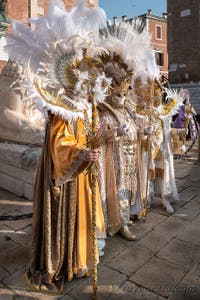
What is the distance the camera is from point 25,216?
4312 millimetres

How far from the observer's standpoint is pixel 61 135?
8.23 feet

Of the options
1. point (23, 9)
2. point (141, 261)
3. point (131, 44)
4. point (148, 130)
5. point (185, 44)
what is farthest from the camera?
point (185, 44)

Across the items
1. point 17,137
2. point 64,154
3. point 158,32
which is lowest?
point 64,154

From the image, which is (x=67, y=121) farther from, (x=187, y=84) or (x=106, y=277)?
(x=187, y=84)

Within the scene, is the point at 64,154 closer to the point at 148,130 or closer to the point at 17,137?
the point at 148,130

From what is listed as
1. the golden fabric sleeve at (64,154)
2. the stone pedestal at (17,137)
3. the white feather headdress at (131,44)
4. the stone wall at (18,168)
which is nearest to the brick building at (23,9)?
the stone pedestal at (17,137)

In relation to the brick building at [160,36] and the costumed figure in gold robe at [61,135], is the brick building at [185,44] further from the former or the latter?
the brick building at [160,36]

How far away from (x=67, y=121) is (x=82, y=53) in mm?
681

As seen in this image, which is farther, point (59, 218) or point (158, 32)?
point (158, 32)

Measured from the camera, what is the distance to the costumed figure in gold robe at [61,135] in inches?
98.8

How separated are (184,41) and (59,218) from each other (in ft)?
56.6

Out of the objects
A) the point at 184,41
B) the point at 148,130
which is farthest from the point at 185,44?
the point at 148,130

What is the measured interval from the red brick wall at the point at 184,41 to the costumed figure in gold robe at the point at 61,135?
15778 millimetres

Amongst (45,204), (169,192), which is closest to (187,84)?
(169,192)
